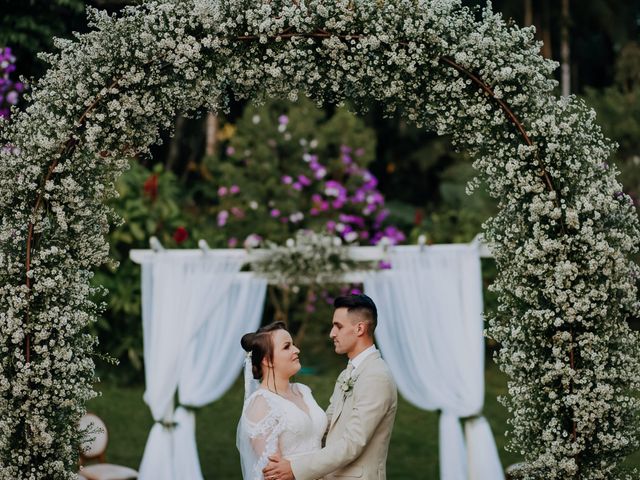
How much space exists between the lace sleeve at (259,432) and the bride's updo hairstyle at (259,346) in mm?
172

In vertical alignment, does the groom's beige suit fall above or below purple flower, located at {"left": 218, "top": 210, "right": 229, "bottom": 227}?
below

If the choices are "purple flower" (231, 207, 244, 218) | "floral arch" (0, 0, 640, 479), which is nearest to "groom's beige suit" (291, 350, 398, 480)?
"floral arch" (0, 0, 640, 479)

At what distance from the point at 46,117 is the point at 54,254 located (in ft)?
2.20

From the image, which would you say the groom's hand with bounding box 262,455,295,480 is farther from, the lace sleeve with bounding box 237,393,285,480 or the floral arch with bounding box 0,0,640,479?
Answer: the floral arch with bounding box 0,0,640,479

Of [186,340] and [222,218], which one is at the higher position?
[222,218]

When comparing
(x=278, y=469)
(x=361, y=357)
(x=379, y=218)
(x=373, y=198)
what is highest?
(x=373, y=198)

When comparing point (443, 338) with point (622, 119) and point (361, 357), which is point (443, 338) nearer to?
point (361, 357)

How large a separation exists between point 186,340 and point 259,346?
3098 millimetres

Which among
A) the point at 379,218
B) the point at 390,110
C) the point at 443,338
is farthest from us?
the point at 379,218

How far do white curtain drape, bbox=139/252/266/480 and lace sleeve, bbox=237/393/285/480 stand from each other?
305 cm

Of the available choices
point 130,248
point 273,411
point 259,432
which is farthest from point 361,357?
point 130,248

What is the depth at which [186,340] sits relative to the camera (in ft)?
26.6

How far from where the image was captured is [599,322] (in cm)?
516

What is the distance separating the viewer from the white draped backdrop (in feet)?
26.1
